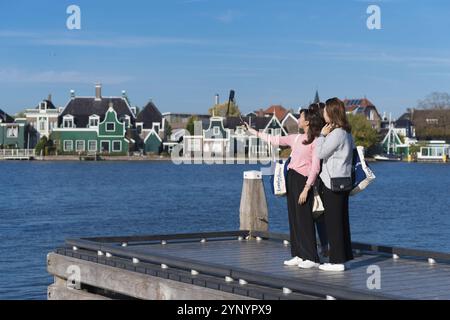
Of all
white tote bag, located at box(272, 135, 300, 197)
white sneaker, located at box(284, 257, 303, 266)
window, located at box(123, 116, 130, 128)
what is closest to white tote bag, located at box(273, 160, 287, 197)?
white tote bag, located at box(272, 135, 300, 197)

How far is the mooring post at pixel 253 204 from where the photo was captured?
47.8ft

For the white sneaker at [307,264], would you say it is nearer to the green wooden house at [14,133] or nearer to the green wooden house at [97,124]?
the green wooden house at [97,124]

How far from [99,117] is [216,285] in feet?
343

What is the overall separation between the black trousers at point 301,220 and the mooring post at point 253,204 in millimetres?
3619

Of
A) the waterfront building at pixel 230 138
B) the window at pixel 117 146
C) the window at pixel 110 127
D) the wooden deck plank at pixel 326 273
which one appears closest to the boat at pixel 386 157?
the waterfront building at pixel 230 138

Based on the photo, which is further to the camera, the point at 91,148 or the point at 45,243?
the point at 91,148

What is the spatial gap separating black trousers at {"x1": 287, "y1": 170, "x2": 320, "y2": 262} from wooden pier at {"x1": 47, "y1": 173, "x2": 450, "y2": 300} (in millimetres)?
241

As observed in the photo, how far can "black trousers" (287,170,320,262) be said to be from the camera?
10.8m

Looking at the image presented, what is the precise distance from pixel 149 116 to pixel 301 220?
11080 centimetres

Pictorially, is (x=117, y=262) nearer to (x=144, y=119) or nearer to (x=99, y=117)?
(x=99, y=117)

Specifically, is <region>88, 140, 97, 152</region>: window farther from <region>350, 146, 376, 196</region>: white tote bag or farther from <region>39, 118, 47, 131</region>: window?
<region>350, 146, 376, 196</region>: white tote bag

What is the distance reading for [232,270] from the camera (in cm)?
978
